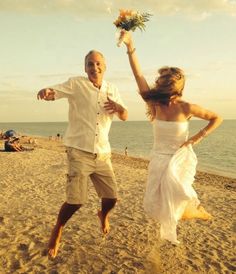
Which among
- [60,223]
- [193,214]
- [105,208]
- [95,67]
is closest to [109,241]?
[105,208]

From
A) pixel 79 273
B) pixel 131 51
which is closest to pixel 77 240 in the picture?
pixel 79 273

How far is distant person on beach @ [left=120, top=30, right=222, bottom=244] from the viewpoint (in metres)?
4.67

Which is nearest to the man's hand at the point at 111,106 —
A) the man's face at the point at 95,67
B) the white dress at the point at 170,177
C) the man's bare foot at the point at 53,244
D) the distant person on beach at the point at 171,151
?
the man's face at the point at 95,67

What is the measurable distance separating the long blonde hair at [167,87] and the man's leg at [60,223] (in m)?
1.87

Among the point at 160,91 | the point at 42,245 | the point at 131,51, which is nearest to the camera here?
the point at 160,91

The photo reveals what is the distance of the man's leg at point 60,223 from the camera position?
5246mm

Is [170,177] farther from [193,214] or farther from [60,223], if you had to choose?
[60,223]

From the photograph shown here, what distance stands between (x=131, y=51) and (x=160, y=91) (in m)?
0.83

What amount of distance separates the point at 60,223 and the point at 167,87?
8.11ft

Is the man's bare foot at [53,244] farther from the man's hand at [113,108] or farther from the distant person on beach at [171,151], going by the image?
the man's hand at [113,108]

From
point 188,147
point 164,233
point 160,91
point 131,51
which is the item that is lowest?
point 164,233

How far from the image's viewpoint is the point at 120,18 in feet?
17.0

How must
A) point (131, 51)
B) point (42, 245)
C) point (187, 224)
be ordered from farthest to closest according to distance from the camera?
point (187, 224) < point (42, 245) < point (131, 51)

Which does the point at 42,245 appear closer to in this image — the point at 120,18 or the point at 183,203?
the point at 183,203
